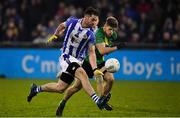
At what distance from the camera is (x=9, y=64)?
23594 mm

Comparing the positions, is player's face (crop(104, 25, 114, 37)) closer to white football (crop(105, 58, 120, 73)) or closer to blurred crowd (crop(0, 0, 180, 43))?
white football (crop(105, 58, 120, 73))

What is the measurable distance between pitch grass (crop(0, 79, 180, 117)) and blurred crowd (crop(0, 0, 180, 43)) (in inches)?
133

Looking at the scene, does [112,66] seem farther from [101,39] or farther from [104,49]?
[101,39]

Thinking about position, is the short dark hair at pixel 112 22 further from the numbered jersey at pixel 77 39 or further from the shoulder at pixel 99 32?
the numbered jersey at pixel 77 39

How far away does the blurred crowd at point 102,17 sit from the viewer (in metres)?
24.2

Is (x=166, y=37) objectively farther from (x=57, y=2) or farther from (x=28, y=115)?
(x=28, y=115)

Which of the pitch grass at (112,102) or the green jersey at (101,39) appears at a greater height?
the green jersey at (101,39)

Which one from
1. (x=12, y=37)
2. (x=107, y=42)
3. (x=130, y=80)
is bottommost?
(x=130, y=80)

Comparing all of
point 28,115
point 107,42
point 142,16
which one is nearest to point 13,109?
point 28,115

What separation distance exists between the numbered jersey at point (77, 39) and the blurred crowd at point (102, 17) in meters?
11.9

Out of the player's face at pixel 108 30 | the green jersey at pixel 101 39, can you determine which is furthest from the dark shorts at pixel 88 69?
the player's face at pixel 108 30

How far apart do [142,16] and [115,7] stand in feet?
4.10

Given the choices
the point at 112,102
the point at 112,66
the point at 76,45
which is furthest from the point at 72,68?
the point at 112,102

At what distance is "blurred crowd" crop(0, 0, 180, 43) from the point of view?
24.2 metres
